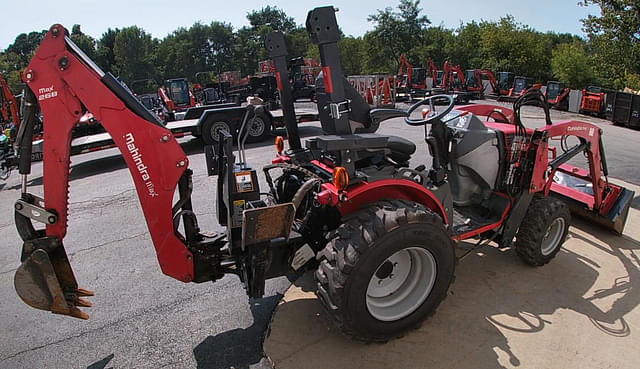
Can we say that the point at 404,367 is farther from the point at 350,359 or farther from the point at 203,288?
the point at 203,288

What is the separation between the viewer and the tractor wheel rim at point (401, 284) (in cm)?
268

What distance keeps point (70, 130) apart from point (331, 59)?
5.27 feet

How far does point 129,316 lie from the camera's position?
10.0 feet

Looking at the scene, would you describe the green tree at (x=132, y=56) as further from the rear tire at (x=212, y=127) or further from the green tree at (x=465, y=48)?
the rear tire at (x=212, y=127)

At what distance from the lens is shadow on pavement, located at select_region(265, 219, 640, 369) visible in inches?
100

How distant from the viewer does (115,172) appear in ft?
25.2

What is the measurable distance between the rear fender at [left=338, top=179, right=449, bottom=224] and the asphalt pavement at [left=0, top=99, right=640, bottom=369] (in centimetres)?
114

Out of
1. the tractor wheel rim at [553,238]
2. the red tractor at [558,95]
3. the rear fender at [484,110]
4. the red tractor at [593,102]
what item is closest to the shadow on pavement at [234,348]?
the tractor wheel rim at [553,238]

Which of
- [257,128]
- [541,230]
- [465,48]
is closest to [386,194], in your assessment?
[541,230]

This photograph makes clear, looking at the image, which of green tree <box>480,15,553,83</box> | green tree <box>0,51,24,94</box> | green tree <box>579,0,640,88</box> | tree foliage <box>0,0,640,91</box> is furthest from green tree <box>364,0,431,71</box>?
green tree <box>0,51,24,94</box>

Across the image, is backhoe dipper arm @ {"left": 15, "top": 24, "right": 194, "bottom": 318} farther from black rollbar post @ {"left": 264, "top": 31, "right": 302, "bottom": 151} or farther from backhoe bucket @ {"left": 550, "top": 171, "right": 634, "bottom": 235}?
backhoe bucket @ {"left": 550, "top": 171, "right": 634, "bottom": 235}

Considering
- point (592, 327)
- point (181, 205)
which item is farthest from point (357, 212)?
point (592, 327)

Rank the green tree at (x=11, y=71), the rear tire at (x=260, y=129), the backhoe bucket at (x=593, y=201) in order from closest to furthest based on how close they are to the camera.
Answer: the backhoe bucket at (x=593, y=201), the rear tire at (x=260, y=129), the green tree at (x=11, y=71)

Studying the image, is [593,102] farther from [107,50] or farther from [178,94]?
[107,50]
